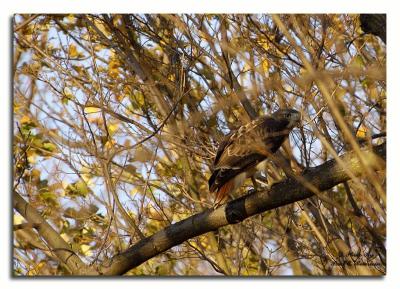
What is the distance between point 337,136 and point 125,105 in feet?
4.30

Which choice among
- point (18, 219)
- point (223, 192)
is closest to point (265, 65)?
point (223, 192)

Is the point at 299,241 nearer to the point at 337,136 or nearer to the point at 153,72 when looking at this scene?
the point at 337,136

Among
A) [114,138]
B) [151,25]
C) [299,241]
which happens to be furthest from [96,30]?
[299,241]

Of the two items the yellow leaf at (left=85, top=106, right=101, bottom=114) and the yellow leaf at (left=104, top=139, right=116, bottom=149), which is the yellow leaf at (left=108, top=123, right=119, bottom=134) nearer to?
the yellow leaf at (left=104, top=139, right=116, bottom=149)

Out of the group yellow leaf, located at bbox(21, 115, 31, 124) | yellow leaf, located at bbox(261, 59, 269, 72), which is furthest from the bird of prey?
yellow leaf, located at bbox(21, 115, 31, 124)

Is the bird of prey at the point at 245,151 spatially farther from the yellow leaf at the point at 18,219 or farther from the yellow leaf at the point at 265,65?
the yellow leaf at the point at 18,219

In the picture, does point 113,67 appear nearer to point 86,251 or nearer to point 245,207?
point 86,251

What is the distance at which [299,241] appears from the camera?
15.3 ft

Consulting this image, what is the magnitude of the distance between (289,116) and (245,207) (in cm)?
55

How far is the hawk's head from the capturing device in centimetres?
386

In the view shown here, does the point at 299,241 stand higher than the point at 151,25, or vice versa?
the point at 151,25

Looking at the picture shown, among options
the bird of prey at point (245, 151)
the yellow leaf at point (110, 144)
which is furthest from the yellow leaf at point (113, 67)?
the bird of prey at point (245, 151)
